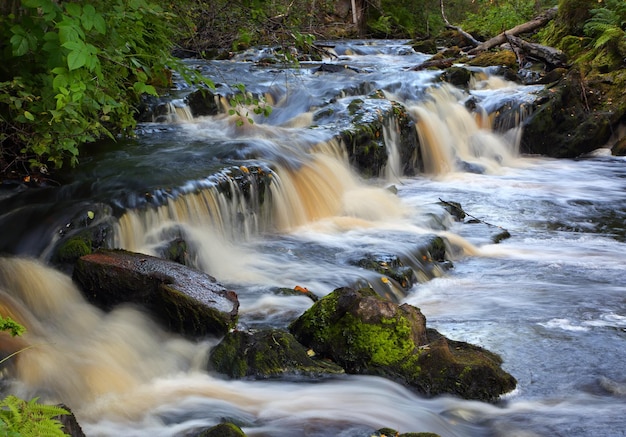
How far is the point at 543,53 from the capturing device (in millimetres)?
15594

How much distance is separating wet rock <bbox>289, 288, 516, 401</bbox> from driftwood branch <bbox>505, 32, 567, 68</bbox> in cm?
1236

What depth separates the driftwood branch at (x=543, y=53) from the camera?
600 inches

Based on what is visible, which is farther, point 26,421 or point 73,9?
point 73,9

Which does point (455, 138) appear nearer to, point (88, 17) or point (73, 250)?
point (73, 250)

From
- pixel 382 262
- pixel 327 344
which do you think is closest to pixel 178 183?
pixel 382 262

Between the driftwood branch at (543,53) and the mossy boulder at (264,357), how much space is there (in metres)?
13.0

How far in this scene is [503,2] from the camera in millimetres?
28391

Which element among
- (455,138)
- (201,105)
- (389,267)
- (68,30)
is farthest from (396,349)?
(455,138)

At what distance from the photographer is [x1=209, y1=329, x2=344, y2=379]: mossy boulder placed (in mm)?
4359

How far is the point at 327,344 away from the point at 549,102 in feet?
32.7

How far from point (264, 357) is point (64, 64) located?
7.71 ft

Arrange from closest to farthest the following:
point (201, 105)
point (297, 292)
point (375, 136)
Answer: point (297, 292)
point (375, 136)
point (201, 105)

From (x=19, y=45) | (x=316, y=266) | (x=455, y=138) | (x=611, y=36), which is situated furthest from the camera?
(x=611, y=36)

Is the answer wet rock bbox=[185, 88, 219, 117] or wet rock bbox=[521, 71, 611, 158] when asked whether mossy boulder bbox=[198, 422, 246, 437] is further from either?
wet rock bbox=[521, 71, 611, 158]
